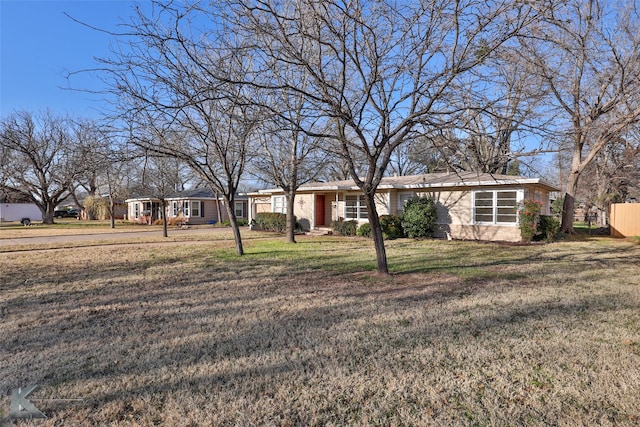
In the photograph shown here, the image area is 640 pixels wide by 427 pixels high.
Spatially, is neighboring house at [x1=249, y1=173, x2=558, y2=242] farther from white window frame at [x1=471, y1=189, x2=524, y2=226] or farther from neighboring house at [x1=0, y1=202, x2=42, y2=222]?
neighboring house at [x1=0, y1=202, x2=42, y2=222]

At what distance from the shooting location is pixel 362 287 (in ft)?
21.1

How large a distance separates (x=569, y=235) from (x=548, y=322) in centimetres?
1517

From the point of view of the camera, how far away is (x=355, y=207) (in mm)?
17938

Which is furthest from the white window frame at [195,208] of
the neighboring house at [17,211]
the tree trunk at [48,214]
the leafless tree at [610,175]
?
the leafless tree at [610,175]

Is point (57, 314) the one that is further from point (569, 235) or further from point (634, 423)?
point (569, 235)

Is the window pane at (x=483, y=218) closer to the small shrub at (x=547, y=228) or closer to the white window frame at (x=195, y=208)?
the small shrub at (x=547, y=228)

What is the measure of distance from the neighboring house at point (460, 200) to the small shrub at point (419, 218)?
59cm

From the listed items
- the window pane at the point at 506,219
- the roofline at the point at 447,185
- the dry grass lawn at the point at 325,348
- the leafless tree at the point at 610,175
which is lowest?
the dry grass lawn at the point at 325,348

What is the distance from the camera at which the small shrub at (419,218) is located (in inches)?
592

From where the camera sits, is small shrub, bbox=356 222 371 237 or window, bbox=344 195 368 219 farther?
window, bbox=344 195 368 219

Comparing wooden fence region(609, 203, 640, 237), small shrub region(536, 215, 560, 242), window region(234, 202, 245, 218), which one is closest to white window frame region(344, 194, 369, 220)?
small shrub region(536, 215, 560, 242)

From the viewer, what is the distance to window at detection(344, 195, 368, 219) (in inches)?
693

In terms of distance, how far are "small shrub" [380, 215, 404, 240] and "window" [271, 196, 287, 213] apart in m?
7.12

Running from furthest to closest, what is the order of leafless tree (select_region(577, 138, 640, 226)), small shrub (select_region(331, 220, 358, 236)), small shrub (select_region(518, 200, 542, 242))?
leafless tree (select_region(577, 138, 640, 226)) → small shrub (select_region(331, 220, 358, 236)) → small shrub (select_region(518, 200, 542, 242))
